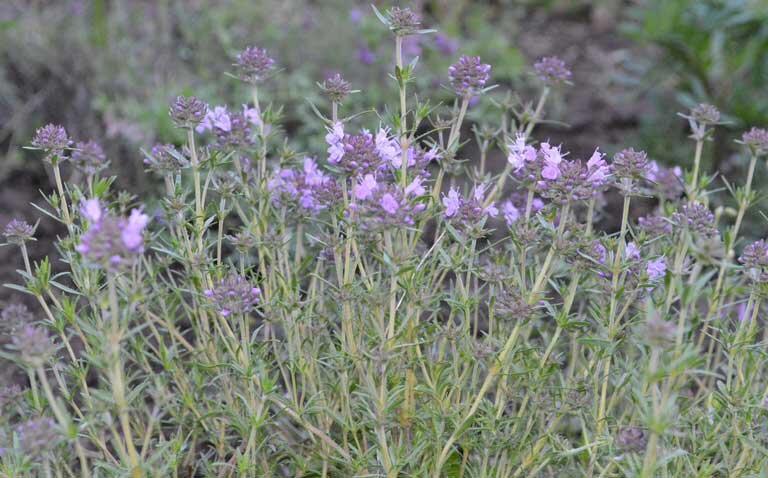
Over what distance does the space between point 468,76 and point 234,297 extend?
902 mm

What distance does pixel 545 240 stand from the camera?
2236 millimetres

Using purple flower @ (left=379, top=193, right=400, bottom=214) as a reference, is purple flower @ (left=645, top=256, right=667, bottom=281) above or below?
below

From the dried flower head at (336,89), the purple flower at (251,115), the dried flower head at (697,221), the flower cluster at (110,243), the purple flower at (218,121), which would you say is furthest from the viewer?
the purple flower at (251,115)

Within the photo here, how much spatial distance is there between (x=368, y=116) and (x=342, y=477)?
306cm

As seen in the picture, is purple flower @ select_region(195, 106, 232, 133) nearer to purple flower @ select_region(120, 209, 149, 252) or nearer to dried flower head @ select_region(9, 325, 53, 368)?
purple flower @ select_region(120, 209, 149, 252)

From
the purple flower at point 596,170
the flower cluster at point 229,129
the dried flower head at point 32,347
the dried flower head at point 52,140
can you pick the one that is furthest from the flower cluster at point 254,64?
the dried flower head at point 32,347

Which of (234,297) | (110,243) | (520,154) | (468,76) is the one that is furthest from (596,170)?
(110,243)

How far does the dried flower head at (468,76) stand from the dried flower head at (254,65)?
544 mm

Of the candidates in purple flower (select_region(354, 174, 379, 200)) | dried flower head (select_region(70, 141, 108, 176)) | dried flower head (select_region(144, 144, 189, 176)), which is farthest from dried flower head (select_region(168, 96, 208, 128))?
purple flower (select_region(354, 174, 379, 200))

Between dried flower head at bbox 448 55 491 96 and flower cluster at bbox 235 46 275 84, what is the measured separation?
54 cm

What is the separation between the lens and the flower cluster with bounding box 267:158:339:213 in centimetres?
228

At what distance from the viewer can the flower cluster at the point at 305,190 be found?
2279mm

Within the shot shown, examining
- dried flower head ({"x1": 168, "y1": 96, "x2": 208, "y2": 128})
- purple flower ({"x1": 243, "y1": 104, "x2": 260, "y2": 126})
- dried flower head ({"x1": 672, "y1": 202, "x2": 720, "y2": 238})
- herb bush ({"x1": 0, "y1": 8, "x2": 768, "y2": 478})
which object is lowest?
herb bush ({"x1": 0, "y1": 8, "x2": 768, "y2": 478})

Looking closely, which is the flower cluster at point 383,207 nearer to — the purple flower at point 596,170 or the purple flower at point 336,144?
the purple flower at point 336,144
